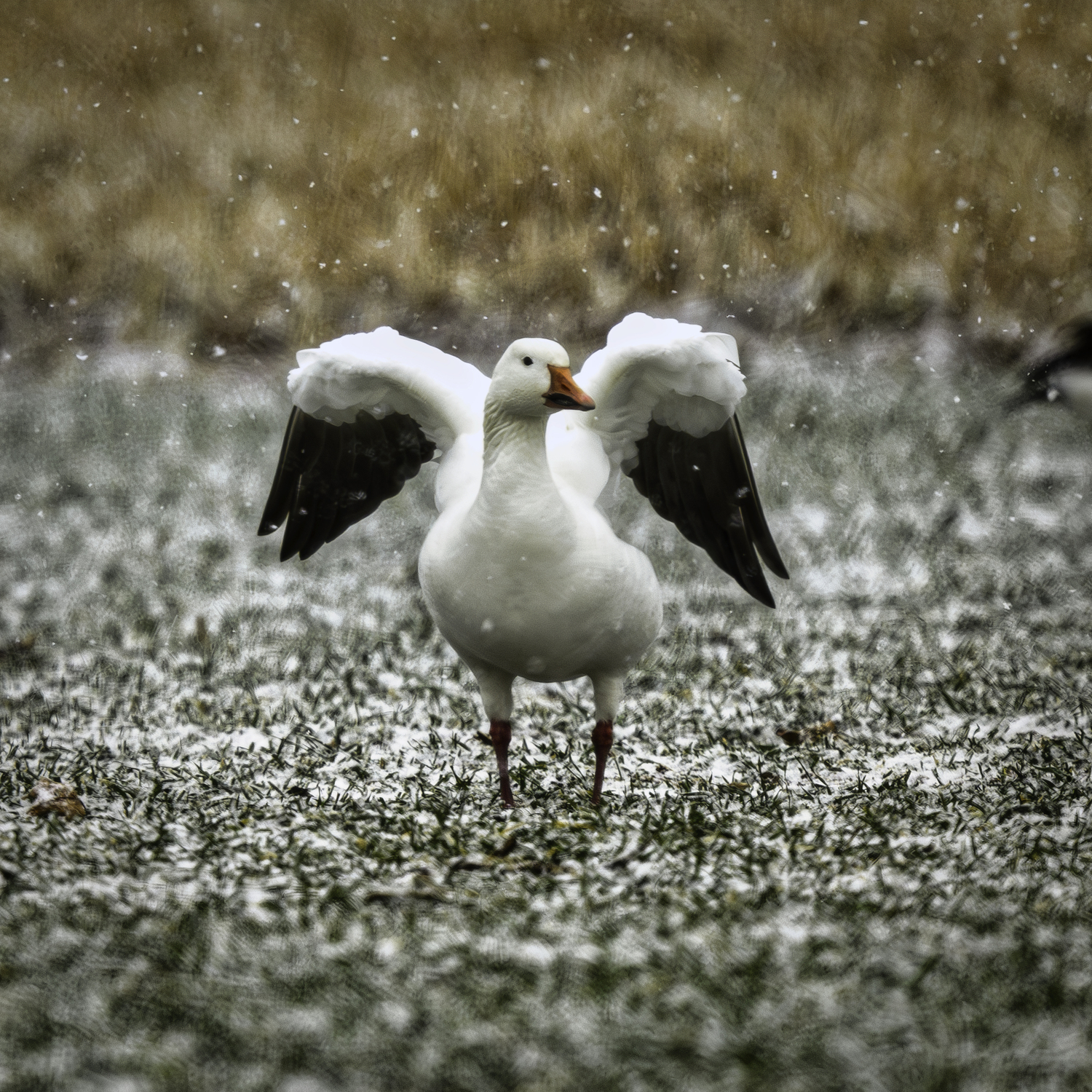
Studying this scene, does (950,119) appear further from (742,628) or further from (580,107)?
(742,628)

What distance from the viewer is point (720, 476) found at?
13.2ft

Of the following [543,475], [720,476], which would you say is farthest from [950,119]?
[543,475]

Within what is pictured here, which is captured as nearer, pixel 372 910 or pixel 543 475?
pixel 372 910

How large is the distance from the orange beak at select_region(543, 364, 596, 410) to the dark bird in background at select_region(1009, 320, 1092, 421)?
4807 millimetres

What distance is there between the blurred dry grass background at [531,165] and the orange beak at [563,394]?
560 cm

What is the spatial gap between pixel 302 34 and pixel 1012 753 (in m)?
7.61

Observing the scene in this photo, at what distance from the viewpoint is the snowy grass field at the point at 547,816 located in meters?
2.34


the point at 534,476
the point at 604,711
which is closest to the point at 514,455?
the point at 534,476

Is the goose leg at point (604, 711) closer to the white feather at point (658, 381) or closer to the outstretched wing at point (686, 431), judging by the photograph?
the outstretched wing at point (686, 431)

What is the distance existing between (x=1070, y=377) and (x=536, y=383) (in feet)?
16.2

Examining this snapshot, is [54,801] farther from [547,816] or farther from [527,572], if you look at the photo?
[527,572]

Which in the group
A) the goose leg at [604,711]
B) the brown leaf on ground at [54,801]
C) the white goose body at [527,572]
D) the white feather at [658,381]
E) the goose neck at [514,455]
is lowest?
the brown leaf on ground at [54,801]

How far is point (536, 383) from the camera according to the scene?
11.0 feet

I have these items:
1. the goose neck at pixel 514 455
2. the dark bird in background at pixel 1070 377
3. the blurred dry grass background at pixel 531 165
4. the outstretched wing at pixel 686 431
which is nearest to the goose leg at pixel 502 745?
the goose neck at pixel 514 455
